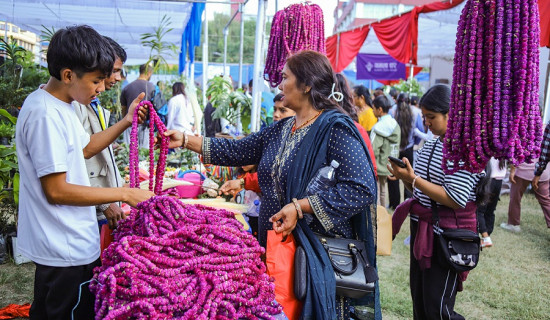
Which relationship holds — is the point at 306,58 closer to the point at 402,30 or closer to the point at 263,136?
the point at 263,136

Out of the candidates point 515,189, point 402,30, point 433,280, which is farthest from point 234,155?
point 402,30

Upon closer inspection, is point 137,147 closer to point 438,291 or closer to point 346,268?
point 346,268

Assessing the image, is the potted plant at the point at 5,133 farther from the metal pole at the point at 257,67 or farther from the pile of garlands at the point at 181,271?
the pile of garlands at the point at 181,271

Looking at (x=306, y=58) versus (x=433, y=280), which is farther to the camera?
(x=433, y=280)

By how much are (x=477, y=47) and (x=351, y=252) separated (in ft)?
3.53

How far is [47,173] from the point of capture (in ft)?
5.42

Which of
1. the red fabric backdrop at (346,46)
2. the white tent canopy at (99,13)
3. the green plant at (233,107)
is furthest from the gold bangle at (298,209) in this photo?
the red fabric backdrop at (346,46)

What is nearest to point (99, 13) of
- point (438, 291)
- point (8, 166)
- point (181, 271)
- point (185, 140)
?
point (8, 166)

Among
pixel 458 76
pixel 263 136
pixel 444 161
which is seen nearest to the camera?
pixel 458 76

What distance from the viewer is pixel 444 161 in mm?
2182

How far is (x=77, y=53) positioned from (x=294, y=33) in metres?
2.63

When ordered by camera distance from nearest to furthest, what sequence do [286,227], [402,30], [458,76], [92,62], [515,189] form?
[92,62], [286,227], [458,76], [515,189], [402,30]

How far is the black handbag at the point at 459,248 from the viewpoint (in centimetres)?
253

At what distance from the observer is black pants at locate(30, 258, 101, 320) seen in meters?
1.81
